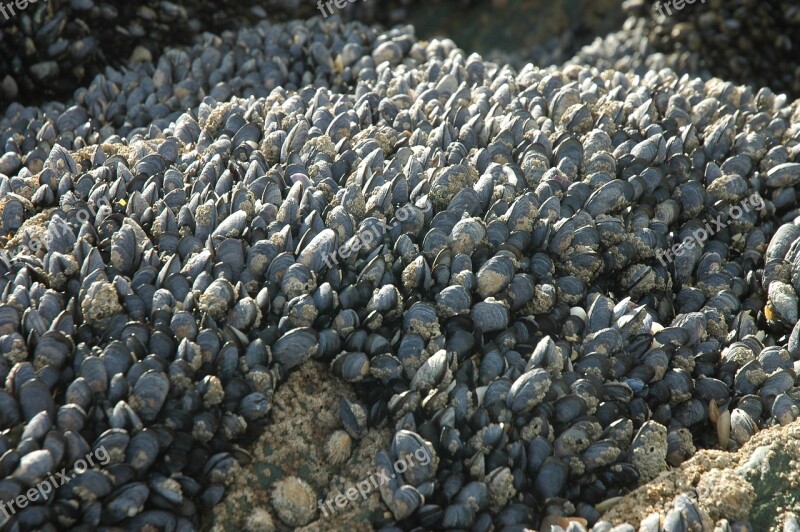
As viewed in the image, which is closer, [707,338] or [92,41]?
[707,338]

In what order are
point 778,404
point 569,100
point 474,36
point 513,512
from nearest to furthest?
point 513,512, point 778,404, point 569,100, point 474,36

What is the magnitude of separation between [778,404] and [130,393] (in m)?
2.11

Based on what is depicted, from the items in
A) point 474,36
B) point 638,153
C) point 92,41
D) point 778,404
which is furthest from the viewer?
point 474,36

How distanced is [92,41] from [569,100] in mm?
2864

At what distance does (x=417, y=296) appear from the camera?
2652 millimetres

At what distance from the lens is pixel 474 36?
6609 millimetres

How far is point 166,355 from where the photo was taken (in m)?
2.38

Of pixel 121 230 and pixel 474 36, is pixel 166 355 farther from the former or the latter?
pixel 474 36

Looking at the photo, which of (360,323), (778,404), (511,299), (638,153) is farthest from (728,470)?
(638,153)

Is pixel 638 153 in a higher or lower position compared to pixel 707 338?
higher

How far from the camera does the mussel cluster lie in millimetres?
2264

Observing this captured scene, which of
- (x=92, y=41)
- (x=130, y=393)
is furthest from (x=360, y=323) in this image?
(x=92, y=41)

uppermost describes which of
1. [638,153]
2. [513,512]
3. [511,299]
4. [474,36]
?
[474,36]

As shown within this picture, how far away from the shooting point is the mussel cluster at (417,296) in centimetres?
226
